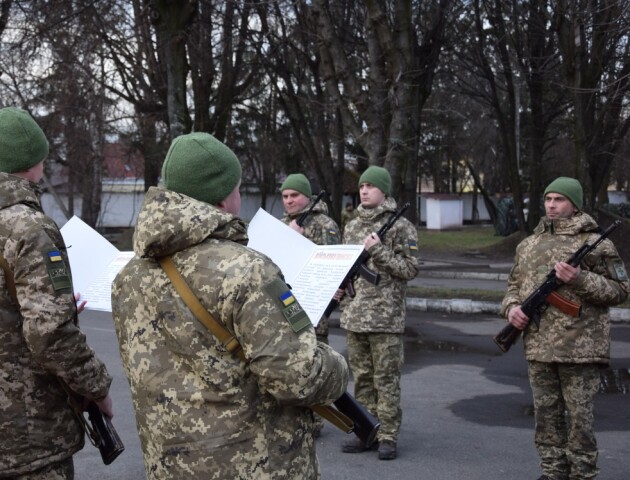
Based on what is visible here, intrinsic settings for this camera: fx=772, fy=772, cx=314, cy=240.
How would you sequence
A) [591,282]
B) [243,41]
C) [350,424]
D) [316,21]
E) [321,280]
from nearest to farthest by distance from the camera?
1. [350,424]
2. [321,280]
3. [591,282]
4. [316,21]
5. [243,41]

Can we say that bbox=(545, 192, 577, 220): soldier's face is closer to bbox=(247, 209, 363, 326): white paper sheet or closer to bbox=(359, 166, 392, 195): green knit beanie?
bbox=(359, 166, 392, 195): green knit beanie

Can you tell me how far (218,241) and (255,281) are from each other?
21cm

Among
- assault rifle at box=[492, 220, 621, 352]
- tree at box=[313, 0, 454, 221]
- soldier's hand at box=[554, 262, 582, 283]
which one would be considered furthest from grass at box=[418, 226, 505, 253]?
soldier's hand at box=[554, 262, 582, 283]

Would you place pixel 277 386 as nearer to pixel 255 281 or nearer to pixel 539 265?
pixel 255 281

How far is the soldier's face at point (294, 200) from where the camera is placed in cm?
626

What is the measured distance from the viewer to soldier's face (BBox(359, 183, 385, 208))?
5836 mm

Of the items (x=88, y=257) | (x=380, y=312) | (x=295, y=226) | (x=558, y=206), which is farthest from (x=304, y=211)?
(x=88, y=257)

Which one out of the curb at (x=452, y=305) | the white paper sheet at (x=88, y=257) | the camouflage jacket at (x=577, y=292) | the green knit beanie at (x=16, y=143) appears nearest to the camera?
the green knit beanie at (x=16, y=143)

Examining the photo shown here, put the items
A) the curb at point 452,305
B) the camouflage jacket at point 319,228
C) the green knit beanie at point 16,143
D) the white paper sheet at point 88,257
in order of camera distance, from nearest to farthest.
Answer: the green knit beanie at point 16,143 → the white paper sheet at point 88,257 → the camouflage jacket at point 319,228 → the curb at point 452,305

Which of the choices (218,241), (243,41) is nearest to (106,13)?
(243,41)

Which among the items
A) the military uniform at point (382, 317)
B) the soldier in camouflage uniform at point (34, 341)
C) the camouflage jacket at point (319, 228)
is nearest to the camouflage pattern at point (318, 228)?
the camouflage jacket at point (319, 228)

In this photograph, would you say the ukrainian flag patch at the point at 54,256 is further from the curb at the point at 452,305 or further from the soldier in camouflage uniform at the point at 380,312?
the curb at the point at 452,305

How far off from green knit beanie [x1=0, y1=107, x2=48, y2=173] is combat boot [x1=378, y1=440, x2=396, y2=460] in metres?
3.48

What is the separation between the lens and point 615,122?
18.8 m
